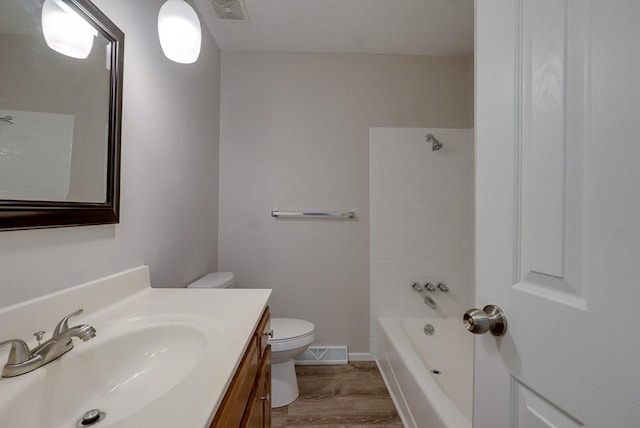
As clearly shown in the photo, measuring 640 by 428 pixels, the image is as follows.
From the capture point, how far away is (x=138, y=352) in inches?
28.9

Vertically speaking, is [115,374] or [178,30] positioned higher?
[178,30]

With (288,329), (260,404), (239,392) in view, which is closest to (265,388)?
(260,404)

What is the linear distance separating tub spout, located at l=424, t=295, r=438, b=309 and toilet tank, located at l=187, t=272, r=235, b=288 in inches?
58.5

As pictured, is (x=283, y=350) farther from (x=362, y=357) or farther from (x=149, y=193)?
(x=149, y=193)

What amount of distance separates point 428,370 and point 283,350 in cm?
81

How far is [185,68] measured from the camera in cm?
147

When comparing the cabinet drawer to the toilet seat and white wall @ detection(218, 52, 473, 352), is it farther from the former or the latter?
white wall @ detection(218, 52, 473, 352)

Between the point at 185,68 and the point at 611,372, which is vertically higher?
the point at 185,68

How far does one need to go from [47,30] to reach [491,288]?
132 centimetres

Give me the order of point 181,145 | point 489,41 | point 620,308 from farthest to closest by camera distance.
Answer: point 181,145 < point 489,41 < point 620,308

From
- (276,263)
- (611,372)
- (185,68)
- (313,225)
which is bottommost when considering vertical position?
(276,263)

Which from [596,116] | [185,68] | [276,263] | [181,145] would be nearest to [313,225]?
[276,263]

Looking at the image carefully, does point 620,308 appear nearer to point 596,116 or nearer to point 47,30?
point 596,116

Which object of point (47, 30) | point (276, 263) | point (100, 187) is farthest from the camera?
point (276, 263)
